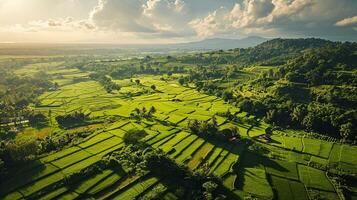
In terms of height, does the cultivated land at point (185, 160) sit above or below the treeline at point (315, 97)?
below

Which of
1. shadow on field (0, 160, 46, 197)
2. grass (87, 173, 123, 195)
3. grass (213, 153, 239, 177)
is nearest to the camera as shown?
shadow on field (0, 160, 46, 197)

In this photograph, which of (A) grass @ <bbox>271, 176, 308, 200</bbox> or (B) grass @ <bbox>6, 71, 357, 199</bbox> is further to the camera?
(A) grass @ <bbox>271, 176, 308, 200</bbox>

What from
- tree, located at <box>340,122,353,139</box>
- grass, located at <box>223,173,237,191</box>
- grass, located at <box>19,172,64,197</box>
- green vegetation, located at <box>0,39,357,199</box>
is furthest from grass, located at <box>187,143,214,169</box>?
tree, located at <box>340,122,353,139</box>

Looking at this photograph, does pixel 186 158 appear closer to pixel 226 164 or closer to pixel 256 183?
pixel 226 164

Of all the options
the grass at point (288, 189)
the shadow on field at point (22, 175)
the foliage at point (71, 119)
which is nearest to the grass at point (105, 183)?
the shadow on field at point (22, 175)

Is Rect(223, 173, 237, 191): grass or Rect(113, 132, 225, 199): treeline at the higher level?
Rect(113, 132, 225, 199): treeline

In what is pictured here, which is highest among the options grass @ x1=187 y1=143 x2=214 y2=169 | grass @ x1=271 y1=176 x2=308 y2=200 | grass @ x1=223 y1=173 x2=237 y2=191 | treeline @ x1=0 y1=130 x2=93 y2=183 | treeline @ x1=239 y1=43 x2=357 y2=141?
treeline @ x1=239 y1=43 x2=357 y2=141

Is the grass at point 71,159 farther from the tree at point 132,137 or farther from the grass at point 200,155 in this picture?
the grass at point 200,155

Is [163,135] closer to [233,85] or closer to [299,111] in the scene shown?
[299,111]

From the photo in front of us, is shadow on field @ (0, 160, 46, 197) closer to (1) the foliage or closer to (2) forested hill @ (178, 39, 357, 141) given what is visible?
(1) the foliage
